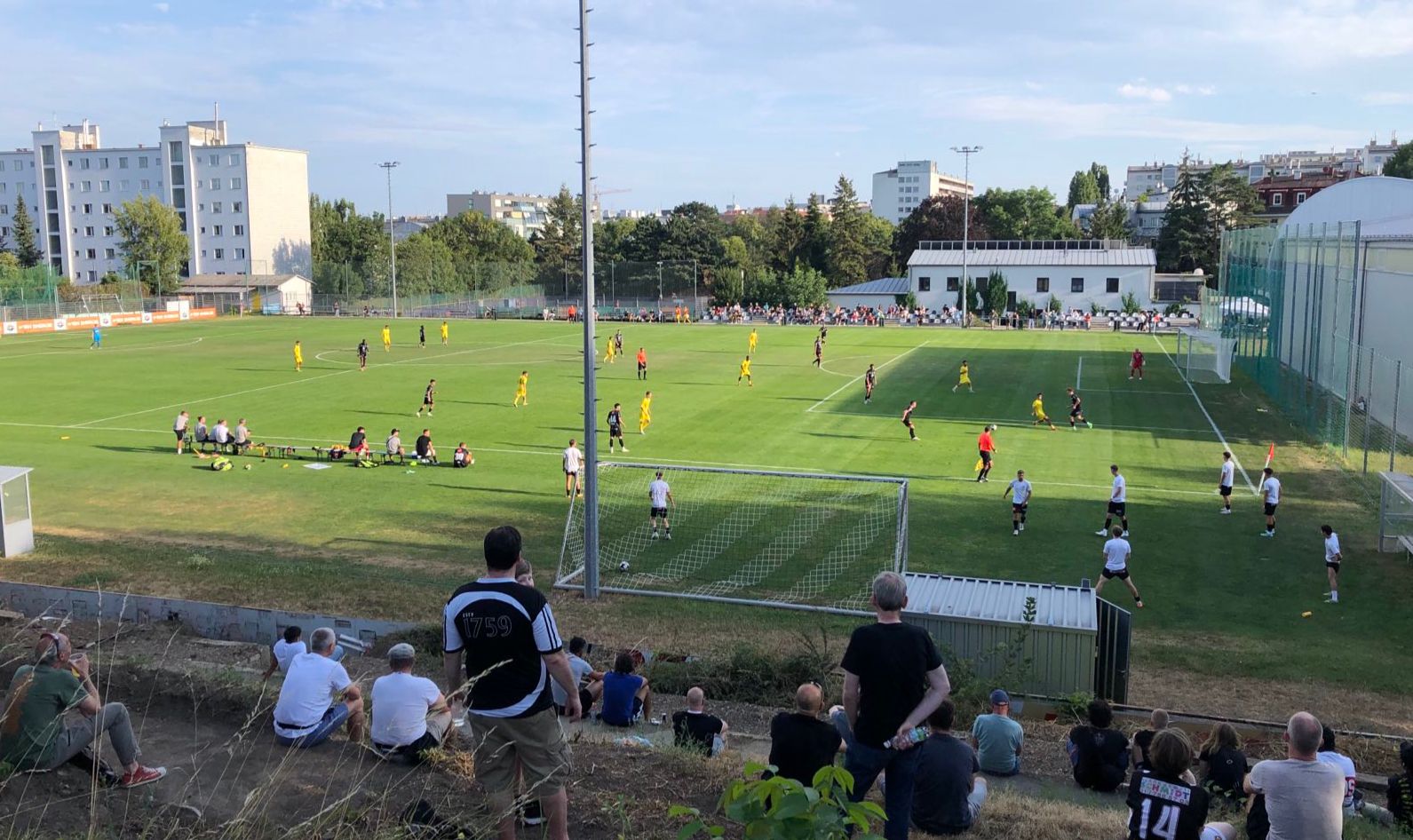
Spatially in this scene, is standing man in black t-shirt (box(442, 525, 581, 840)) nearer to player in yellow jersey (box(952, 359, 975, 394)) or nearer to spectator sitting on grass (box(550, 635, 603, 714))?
spectator sitting on grass (box(550, 635, 603, 714))

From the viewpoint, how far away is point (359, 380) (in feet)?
144

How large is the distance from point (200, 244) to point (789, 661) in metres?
110

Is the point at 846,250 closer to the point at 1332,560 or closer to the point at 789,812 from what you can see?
the point at 1332,560

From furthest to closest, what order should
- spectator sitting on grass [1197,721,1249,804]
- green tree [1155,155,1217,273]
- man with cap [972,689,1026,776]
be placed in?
green tree [1155,155,1217,273] < man with cap [972,689,1026,776] < spectator sitting on grass [1197,721,1249,804]

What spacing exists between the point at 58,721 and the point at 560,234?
120529 mm

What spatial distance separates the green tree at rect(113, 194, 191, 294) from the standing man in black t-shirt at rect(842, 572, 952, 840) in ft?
332

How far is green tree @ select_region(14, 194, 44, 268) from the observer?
10575 centimetres

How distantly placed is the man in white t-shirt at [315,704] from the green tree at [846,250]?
102m

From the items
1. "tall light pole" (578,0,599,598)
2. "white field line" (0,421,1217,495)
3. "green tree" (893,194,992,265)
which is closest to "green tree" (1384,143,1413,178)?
"green tree" (893,194,992,265)

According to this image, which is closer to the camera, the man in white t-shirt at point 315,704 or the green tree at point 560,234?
the man in white t-shirt at point 315,704

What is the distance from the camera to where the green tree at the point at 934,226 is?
108 m

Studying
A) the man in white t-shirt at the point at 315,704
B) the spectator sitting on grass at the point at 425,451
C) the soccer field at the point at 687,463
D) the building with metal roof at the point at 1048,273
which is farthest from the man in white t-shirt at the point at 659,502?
the building with metal roof at the point at 1048,273

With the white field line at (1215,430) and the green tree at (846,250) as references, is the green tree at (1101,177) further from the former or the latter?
the white field line at (1215,430)

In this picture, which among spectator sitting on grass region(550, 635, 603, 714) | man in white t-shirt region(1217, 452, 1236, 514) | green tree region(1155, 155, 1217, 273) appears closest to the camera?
spectator sitting on grass region(550, 635, 603, 714)
